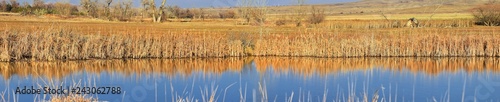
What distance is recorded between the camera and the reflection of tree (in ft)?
60.1

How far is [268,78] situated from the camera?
664 inches

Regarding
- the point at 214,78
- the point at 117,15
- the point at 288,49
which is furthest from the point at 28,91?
the point at 117,15

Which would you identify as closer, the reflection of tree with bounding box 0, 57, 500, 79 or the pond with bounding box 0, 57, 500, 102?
the pond with bounding box 0, 57, 500, 102

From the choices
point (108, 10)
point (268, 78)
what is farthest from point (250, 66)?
point (108, 10)

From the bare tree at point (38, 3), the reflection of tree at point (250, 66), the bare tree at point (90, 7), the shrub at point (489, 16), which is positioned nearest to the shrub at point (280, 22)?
the shrub at point (489, 16)

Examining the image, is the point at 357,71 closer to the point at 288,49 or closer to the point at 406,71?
the point at 406,71

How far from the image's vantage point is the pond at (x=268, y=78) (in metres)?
13.3

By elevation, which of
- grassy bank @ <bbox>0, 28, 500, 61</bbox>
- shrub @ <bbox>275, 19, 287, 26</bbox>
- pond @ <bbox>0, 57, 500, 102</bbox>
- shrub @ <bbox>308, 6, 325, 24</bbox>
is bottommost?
pond @ <bbox>0, 57, 500, 102</bbox>

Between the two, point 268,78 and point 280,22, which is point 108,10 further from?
point 268,78

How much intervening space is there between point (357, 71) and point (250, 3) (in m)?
8.12

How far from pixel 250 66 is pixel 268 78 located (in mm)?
3506

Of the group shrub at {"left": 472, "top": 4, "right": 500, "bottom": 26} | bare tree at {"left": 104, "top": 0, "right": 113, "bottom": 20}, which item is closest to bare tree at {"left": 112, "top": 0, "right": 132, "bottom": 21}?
bare tree at {"left": 104, "top": 0, "right": 113, "bottom": 20}

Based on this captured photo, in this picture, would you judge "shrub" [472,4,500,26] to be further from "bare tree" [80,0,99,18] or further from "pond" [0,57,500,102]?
"bare tree" [80,0,99,18]

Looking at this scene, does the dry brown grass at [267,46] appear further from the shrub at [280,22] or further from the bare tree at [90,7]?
the bare tree at [90,7]
